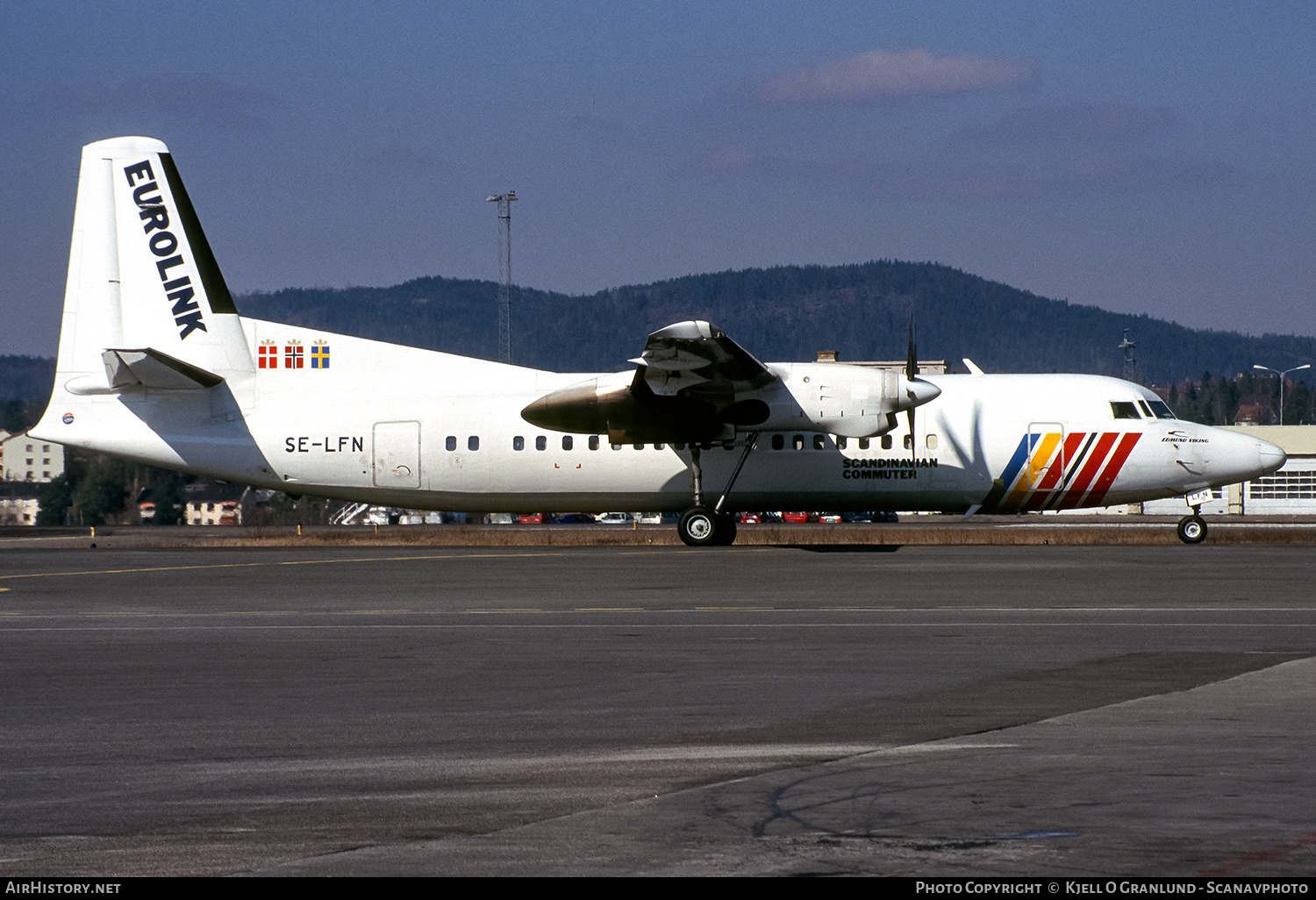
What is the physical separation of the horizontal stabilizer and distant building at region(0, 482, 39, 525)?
60.7 m

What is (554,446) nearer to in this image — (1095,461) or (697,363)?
(697,363)

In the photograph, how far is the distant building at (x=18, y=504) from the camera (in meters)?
83.2

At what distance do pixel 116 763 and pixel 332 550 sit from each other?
2330 centimetres

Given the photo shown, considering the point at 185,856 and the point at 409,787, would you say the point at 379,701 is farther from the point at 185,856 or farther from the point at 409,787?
the point at 185,856

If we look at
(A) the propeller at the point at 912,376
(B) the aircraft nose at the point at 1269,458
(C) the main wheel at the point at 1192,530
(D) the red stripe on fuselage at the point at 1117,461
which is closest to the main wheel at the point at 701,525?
(A) the propeller at the point at 912,376

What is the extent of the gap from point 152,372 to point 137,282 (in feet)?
8.09

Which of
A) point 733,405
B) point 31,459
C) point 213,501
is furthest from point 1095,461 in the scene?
point 31,459

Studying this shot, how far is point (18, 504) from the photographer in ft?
277

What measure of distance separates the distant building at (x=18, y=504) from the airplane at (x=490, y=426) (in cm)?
6013

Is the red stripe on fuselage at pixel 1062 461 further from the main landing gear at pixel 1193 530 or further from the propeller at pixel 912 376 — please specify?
the main landing gear at pixel 1193 530

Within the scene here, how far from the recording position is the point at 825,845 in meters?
5.89

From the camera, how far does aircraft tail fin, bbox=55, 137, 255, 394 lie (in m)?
29.4
